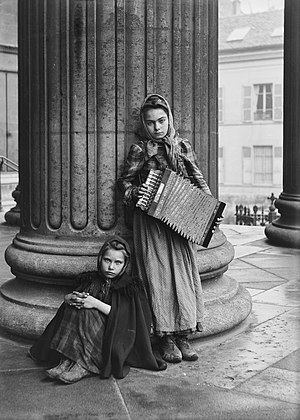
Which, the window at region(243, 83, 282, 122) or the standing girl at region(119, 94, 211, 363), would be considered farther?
the window at region(243, 83, 282, 122)

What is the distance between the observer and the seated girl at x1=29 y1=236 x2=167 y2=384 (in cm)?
486

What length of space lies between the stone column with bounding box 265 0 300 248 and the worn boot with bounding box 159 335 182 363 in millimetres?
5732

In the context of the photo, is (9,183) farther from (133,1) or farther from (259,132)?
(259,132)

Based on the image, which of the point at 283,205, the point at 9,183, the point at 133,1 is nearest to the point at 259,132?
the point at 9,183

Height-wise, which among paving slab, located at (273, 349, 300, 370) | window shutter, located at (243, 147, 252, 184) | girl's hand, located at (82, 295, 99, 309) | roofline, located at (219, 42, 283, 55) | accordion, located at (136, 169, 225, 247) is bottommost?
paving slab, located at (273, 349, 300, 370)

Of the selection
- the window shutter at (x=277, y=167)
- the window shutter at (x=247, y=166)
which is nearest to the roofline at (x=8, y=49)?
the window shutter at (x=247, y=166)

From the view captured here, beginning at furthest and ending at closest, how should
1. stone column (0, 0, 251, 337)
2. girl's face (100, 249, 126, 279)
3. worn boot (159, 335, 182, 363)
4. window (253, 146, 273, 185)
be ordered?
window (253, 146, 273, 185) → stone column (0, 0, 251, 337) → worn boot (159, 335, 182, 363) → girl's face (100, 249, 126, 279)

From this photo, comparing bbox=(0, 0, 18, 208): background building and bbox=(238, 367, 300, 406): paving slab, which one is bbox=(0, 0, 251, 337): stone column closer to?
bbox=(238, 367, 300, 406): paving slab

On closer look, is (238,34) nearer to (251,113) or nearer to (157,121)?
(251,113)

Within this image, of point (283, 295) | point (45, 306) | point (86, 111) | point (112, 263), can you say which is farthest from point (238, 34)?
point (112, 263)

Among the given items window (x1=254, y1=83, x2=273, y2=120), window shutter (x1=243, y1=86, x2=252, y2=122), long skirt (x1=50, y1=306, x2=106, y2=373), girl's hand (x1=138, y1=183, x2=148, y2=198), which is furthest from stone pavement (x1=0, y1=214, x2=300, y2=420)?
window shutter (x1=243, y1=86, x2=252, y2=122)

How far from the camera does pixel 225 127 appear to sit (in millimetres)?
40188

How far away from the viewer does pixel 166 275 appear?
17.7 feet

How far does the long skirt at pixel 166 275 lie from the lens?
535 cm
